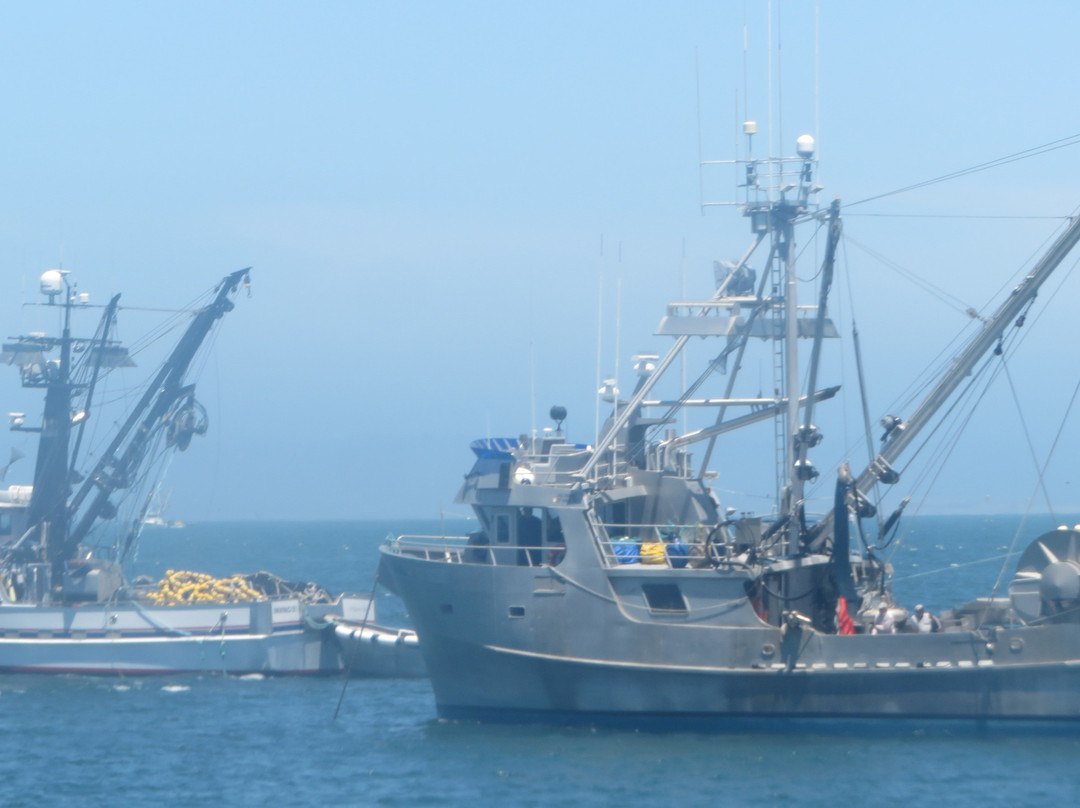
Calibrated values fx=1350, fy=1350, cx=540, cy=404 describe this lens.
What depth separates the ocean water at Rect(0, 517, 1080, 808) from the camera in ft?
61.5

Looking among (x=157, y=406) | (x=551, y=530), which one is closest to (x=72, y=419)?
(x=157, y=406)

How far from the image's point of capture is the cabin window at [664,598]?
21453 millimetres

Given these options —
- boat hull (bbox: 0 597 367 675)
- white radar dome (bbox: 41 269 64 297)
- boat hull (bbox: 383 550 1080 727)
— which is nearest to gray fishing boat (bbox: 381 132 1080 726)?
boat hull (bbox: 383 550 1080 727)

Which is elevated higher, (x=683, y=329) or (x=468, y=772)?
(x=683, y=329)

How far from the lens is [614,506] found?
23.8 m

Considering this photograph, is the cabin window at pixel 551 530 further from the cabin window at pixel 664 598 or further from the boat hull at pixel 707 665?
the cabin window at pixel 664 598

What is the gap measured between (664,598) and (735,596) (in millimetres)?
1141

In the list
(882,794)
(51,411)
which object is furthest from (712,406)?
(51,411)

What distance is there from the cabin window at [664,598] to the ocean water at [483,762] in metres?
2.01

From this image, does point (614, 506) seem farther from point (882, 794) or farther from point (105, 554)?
point (105, 554)

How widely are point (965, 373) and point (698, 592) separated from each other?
577 cm

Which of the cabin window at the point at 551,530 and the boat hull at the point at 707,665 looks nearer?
the boat hull at the point at 707,665

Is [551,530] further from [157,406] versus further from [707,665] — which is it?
[157,406]

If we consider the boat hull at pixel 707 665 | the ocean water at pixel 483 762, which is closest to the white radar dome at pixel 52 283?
the ocean water at pixel 483 762
